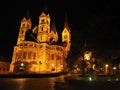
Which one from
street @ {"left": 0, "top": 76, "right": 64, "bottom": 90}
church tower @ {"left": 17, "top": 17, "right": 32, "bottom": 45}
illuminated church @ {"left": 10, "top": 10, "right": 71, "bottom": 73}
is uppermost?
church tower @ {"left": 17, "top": 17, "right": 32, "bottom": 45}

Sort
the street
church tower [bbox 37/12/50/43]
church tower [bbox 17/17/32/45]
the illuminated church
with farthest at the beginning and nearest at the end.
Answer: church tower [bbox 17/17/32/45] < church tower [bbox 37/12/50/43] < the illuminated church < the street

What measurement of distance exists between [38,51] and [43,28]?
1390 cm

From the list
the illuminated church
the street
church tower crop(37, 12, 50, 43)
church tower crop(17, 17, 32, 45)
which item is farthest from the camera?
church tower crop(17, 17, 32, 45)

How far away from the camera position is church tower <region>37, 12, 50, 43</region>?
71031mm

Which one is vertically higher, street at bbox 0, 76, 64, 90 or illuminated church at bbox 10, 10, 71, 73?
illuminated church at bbox 10, 10, 71, 73

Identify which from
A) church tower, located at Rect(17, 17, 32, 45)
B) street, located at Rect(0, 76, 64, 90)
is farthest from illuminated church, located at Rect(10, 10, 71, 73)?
street, located at Rect(0, 76, 64, 90)

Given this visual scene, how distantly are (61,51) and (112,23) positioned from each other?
4693 centimetres

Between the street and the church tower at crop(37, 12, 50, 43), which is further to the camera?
the church tower at crop(37, 12, 50, 43)

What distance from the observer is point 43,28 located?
72.6 metres

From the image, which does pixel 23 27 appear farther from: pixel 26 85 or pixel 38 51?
pixel 26 85

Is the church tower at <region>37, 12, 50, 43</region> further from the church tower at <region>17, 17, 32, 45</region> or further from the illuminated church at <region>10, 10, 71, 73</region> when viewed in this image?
the church tower at <region>17, 17, 32, 45</region>

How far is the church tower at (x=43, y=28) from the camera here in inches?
2797

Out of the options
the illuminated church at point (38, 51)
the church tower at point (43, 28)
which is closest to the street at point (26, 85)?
the illuminated church at point (38, 51)

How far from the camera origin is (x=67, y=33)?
8269 cm
